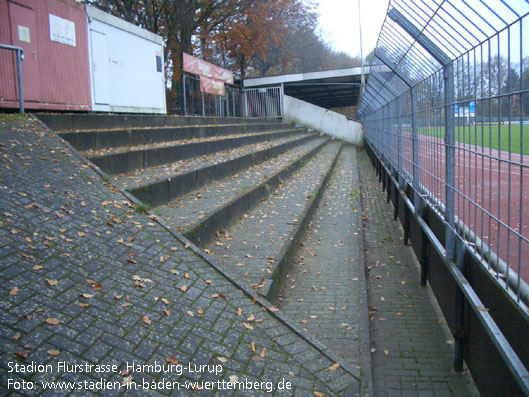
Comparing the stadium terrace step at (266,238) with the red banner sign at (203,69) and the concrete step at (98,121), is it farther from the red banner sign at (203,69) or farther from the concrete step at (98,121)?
the red banner sign at (203,69)

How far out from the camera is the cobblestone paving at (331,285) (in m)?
4.19

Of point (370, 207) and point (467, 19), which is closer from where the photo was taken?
point (467, 19)

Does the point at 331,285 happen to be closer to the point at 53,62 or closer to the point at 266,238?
the point at 266,238

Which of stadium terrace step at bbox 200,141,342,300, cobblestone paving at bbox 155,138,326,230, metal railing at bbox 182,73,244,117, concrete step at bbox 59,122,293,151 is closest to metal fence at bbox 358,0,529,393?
stadium terrace step at bbox 200,141,342,300

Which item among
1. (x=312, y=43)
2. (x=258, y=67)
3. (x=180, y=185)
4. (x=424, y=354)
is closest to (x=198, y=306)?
Result: (x=424, y=354)

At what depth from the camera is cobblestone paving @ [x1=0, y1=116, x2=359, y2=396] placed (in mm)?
2844

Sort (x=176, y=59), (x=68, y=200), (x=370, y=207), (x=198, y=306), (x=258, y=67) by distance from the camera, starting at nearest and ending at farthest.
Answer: (x=198, y=306), (x=68, y=200), (x=370, y=207), (x=176, y=59), (x=258, y=67)

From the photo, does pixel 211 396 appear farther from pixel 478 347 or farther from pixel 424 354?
pixel 424 354

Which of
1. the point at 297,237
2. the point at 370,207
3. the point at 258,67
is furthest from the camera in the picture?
the point at 258,67

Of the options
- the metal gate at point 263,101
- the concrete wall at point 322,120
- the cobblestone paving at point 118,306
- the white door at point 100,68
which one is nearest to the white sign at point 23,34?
the white door at point 100,68

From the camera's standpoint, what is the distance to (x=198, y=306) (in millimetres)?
3732

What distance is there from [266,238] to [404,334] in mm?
2220

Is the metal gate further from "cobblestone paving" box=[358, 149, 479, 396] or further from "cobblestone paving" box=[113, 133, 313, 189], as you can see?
"cobblestone paving" box=[358, 149, 479, 396]

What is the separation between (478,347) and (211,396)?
1.72 metres
